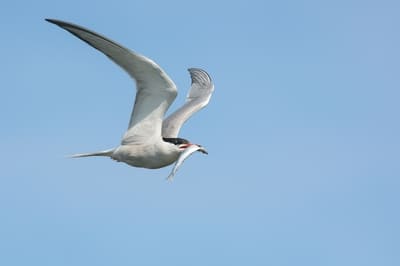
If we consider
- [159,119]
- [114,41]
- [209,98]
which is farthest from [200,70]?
[114,41]

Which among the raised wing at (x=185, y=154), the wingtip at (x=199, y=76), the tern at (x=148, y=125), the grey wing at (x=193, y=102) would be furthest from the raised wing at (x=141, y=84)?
the wingtip at (x=199, y=76)

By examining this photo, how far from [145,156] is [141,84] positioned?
3.96 ft

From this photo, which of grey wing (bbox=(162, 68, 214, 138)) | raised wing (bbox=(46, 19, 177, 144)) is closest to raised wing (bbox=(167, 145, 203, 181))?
raised wing (bbox=(46, 19, 177, 144))

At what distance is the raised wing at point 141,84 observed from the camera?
506 inches

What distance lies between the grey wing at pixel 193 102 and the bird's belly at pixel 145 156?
6.03ft

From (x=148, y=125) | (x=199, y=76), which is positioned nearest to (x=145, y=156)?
(x=148, y=125)

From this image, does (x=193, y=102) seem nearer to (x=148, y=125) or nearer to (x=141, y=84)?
(x=148, y=125)

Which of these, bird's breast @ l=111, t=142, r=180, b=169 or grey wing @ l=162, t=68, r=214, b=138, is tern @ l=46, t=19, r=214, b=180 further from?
grey wing @ l=162, t=68, r=214, b=138

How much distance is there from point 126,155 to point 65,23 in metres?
3.05

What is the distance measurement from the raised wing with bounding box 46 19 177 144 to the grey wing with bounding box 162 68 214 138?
5.61ft

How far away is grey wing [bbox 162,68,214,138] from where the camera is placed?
16828mm

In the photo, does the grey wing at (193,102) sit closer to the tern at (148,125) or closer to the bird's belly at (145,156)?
the tern at (148,125)

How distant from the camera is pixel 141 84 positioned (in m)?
14.3

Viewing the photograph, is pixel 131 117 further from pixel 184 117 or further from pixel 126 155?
pixel 184 117
